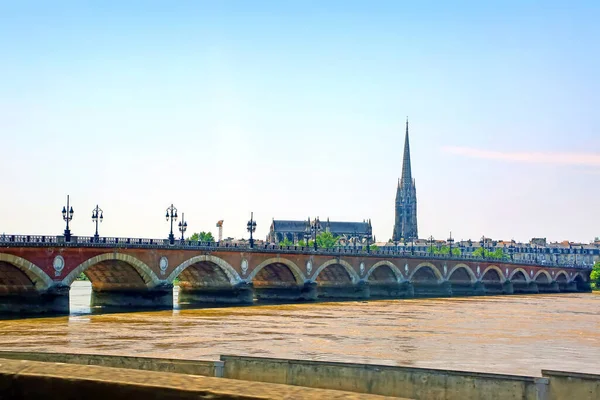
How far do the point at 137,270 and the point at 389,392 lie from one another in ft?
181

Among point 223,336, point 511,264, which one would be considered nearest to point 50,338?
point 223,336

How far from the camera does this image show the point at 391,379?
15391 millimetres

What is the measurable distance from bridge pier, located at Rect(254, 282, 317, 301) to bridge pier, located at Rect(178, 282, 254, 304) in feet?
29.9

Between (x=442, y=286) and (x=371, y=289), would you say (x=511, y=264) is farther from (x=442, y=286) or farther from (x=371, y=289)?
(x=371, y=289)

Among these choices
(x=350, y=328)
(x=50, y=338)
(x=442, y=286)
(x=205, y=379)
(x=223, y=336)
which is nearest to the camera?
(x=205, y=379)

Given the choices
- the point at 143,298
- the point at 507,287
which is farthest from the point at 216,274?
the point at 507,287

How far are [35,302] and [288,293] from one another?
110ft

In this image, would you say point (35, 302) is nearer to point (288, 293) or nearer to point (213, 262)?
point (213, 262)

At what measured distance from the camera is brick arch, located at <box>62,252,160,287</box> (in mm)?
61750

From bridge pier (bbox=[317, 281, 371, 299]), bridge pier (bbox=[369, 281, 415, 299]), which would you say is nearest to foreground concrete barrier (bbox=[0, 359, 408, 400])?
bridge pier (bbox=[317, 281, 371, 299])

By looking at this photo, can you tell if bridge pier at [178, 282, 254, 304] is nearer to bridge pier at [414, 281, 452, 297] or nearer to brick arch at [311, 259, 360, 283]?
brick arch at [311, 259, 360, 283]

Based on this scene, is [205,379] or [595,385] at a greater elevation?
[205,379]

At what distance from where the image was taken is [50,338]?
45.2 metres

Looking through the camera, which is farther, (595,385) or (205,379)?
(595,385)
